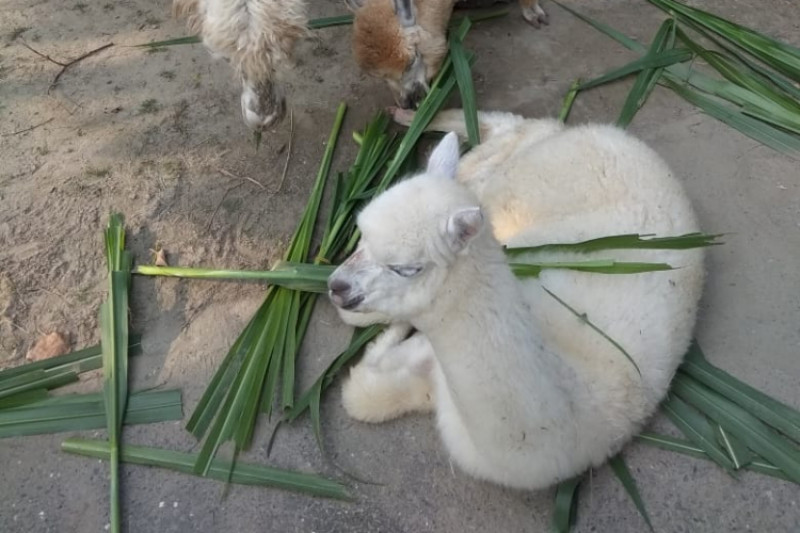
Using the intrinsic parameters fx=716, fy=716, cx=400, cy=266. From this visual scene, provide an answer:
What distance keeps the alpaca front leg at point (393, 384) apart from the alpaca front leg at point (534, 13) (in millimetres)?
2589

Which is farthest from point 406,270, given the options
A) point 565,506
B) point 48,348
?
point 48,348

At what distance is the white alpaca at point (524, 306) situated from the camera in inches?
84.3

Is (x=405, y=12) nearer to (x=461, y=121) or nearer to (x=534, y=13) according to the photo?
(x=461, y=121)

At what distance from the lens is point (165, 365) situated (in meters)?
3.06

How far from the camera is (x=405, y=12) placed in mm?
3857

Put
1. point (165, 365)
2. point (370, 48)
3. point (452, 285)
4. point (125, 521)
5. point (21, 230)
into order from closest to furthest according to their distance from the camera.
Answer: point (452, 285), point (125, 521), point (165, 365), point (21, 230), point (370, 48)

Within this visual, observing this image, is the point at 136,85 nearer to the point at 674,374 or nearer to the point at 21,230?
the point at 21,230

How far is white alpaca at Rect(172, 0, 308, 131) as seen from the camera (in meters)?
3.29

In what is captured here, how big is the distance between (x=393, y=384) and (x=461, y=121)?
163 cm

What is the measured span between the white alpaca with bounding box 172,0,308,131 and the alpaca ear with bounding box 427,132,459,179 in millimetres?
1322

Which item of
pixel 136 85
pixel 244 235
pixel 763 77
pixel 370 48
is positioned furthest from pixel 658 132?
pixel 136 85

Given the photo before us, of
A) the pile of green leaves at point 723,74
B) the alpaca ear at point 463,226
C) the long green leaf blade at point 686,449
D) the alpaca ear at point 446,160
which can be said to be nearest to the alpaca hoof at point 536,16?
the pile of green leaves at point 723,74

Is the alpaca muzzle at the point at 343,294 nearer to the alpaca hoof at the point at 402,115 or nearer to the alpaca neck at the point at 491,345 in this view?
the alpaca neck at the point at 491,345

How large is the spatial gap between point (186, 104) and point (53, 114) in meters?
0.73
